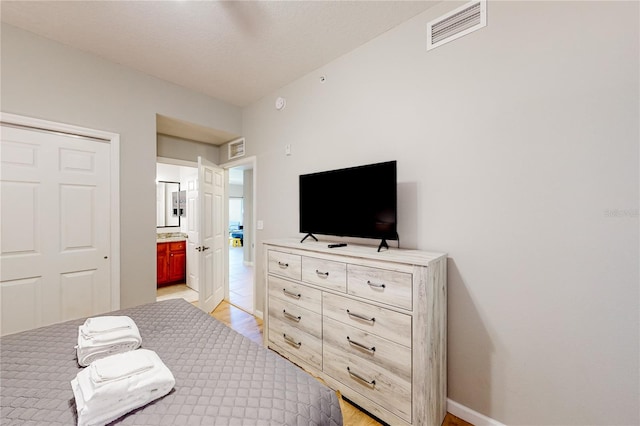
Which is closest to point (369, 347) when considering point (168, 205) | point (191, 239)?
point (191, 239)

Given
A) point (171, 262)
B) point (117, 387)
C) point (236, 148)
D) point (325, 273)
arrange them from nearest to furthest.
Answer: point (117, 387) < point (325, 273) < point (236, 148) < point (171, 262)

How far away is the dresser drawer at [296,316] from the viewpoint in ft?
6.85

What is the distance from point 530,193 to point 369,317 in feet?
4.01

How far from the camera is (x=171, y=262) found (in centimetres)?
485

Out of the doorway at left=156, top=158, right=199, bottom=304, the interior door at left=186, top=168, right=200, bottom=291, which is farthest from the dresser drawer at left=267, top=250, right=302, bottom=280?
the interior door at left=186, top=168, right=200, bottom=291

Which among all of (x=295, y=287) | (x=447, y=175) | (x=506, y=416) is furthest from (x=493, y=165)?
(x=295, y=287)

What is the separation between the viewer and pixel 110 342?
129cm

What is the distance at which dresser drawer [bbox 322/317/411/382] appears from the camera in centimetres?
159

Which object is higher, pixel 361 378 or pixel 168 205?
pixel 168 205

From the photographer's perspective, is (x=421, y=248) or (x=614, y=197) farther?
(x=421, y=248)

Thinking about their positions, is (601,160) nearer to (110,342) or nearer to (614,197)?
(614,197)

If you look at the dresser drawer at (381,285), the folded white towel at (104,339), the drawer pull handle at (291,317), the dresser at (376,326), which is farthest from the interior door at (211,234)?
the dresser drawer at (381,285)

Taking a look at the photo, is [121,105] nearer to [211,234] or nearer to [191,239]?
[211,234]

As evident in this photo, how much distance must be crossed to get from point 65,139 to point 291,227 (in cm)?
227
